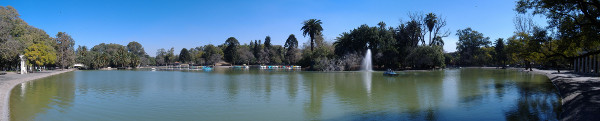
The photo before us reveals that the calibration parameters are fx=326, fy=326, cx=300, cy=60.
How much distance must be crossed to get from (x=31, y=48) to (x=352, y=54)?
44931 mm

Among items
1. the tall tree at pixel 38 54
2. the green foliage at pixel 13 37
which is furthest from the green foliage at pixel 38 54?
the green foliage at pixel 13 37

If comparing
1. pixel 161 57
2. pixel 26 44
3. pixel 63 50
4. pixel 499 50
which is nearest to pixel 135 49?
pixel 161 57

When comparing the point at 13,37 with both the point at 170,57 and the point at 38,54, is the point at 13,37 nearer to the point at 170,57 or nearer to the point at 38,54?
the point at 38,54

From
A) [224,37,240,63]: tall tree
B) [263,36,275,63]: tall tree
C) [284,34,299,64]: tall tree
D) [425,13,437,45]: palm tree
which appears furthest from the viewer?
[263,36,275,63]: tall tree

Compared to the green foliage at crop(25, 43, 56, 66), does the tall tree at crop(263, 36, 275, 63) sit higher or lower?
higher

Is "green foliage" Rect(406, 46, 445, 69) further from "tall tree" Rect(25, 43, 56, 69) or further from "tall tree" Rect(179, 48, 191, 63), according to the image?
"tall tree" Rect(179, 48, 191, 63)

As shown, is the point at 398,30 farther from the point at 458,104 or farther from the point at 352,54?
the point at 458,104

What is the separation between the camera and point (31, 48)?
43750mm

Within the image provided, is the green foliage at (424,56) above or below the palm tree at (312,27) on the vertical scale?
below

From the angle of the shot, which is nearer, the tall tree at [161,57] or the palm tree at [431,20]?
the palm tree at [431,20]

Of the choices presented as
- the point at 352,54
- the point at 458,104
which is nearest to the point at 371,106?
the point at 458,104

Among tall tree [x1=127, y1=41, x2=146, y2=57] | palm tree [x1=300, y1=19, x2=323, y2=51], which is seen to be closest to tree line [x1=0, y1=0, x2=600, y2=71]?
palm tree [x1=300, y1=19, x2=323, y2=51]

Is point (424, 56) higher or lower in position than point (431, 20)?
lower

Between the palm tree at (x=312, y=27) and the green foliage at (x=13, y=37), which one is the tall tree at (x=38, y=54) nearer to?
the green foliage at (x=13, y=37)
